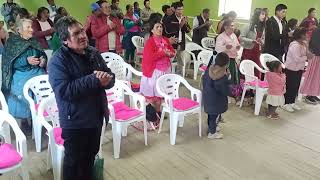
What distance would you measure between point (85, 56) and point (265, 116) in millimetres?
3074

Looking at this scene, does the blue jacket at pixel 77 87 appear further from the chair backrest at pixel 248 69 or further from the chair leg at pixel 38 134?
the chair backrest at pixel 248 69

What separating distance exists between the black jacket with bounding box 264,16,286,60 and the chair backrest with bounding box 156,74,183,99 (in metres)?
2.05

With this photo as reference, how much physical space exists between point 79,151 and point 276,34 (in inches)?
151

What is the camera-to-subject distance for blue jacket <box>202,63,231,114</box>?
10.9 ft

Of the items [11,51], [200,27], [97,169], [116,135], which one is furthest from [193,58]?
[97,169]

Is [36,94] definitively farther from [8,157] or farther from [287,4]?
[287,4]

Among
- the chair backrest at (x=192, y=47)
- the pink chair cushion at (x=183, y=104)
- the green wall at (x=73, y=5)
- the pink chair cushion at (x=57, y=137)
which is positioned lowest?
the pink chair cushion at (x=183, y=104)

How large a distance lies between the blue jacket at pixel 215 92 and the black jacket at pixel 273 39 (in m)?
2.00

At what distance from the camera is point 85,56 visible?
1.97m

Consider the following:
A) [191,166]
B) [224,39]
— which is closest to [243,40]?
[224,39]

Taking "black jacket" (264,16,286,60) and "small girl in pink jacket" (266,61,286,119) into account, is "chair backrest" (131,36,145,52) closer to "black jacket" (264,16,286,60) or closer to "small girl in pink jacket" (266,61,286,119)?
"black jacket" (264,16,286,60)

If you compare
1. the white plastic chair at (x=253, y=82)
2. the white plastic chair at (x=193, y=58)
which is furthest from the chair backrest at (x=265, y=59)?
the white plastic chair at (x=193, y=58)

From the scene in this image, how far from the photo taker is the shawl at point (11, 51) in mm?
3057

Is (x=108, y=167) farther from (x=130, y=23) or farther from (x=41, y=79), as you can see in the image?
(x=130, y=23)
